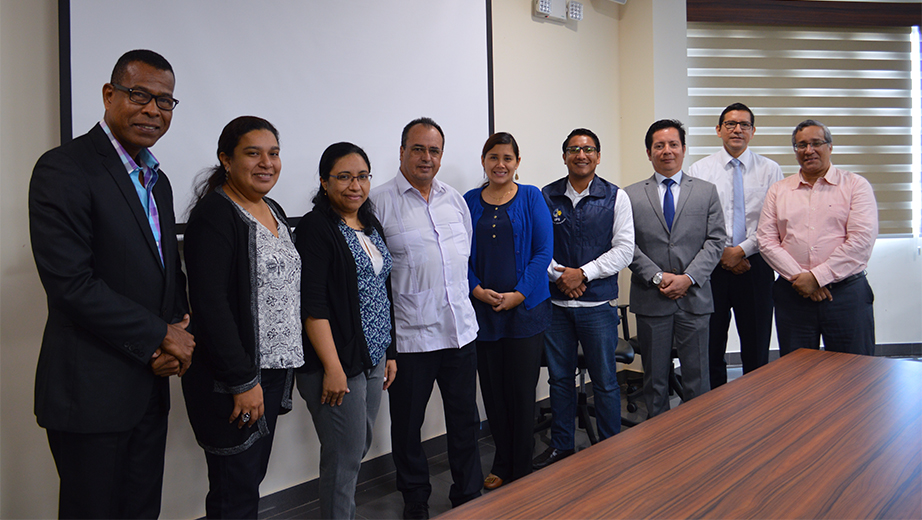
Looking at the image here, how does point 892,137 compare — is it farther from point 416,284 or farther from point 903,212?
point 416,284

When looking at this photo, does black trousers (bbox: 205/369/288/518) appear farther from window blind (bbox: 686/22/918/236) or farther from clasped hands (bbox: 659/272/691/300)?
window blind (bbox: 686/22/918/236)

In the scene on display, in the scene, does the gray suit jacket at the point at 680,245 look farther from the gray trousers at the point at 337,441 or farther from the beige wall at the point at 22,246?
the beige wall at the point at 22,246

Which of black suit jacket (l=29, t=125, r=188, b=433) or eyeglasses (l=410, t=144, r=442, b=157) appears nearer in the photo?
black suit jacket (l=29, t=125, r=188, b=433)

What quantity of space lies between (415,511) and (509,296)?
41.3 inches

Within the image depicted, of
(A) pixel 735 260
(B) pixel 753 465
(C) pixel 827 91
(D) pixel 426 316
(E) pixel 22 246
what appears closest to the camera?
(B) pixel 753 465

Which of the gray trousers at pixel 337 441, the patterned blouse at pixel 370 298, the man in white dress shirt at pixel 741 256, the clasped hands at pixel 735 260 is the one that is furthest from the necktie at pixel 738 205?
the gray trousers at pixel 337 441

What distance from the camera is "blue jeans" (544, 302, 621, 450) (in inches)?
109

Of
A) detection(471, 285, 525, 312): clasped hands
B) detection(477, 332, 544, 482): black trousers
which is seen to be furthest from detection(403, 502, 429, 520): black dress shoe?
detection(471, 285, 525, 312): clasped hands

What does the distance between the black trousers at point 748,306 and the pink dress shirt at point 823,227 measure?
0.27 meters

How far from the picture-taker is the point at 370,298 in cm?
200

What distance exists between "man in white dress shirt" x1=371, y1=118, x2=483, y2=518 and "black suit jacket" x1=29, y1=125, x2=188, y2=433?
101 centimetres

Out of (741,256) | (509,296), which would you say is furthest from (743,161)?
(509,296)

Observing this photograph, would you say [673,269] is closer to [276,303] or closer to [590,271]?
[590,271]

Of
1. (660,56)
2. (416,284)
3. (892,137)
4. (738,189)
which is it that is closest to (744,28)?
(660,56)
